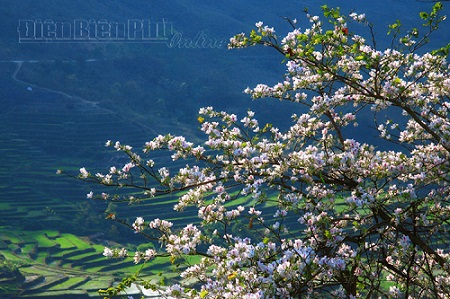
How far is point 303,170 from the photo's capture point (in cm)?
657

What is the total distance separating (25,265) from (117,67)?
53.7 metres

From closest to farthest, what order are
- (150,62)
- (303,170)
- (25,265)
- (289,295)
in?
1. (289,295)
2. (303,170)
3. (25,265)
4. (150,62)

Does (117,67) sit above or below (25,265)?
above

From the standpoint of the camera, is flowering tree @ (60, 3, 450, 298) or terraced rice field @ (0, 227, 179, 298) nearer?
flowering tree @ (60, 3, 450, 298)

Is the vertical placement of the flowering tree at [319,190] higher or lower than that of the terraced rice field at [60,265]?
higher

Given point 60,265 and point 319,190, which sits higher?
point 319,190

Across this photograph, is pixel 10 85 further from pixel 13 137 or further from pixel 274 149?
pixel 274 149

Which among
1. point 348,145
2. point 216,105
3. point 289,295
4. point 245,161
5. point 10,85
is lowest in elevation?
point 289,295

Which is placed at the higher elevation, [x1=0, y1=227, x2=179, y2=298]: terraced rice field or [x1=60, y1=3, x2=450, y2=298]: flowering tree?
[x1=60, y1=3, x2=450, y2=298]: flowering tree

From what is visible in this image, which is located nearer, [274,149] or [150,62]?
[274,149]

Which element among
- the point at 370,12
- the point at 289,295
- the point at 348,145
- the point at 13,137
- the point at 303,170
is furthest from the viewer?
the point at 370,12

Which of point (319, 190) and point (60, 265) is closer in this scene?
point (319, 190)

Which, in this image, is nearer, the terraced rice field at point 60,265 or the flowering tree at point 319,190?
the flowering tree at point 319,190

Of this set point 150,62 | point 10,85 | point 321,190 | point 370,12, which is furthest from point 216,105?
point 321,190
